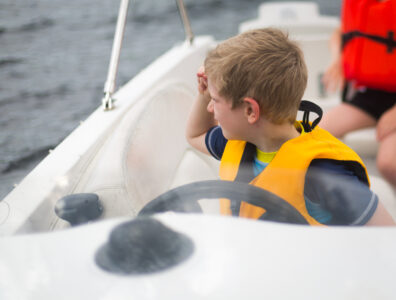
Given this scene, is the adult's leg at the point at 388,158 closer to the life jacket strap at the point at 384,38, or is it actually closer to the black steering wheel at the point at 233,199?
the life jacket strap at the point at 384,38

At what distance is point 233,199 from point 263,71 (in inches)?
10.2

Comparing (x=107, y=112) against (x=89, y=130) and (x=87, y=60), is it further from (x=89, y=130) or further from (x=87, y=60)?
(x=87, y=60)

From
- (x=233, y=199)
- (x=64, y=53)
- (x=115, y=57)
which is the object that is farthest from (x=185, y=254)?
(x=64, y=53)

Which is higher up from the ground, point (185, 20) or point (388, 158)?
point (185, 20)

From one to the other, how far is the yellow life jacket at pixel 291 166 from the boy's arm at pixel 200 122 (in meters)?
0.19

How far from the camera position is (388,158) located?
4.37 feet

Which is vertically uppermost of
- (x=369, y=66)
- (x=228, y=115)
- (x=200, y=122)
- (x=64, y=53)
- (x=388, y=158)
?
(x=228, y=115)

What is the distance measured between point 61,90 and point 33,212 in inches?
169

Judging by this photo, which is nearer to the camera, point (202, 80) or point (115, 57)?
point (202, 80)

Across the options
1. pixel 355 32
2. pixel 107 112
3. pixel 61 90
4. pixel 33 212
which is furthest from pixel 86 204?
pixel 61 90

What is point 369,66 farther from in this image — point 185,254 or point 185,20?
point 185,254

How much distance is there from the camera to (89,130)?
4.09ft

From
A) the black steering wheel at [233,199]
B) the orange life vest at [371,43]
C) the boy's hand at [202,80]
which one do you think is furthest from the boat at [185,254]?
the orange life vest at [371,43]

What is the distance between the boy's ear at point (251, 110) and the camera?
807 millimetres
